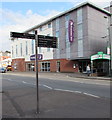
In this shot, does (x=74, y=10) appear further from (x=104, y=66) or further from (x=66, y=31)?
(x=104, y=66)

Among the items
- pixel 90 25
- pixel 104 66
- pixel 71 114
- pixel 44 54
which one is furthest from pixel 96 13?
pixel 71 114

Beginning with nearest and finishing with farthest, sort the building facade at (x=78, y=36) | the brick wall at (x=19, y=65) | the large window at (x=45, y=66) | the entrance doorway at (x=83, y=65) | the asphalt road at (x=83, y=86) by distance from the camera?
the asphalt road at (x=83, y=86) < the building facade at (x=78, y=36) < the entrance doorway at (x=83, y=65) < the large window at (x=45, y=66) < the brick wall at (x=19, y=65)

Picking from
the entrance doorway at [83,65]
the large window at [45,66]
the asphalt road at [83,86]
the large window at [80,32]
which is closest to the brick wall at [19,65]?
the large window at [45,66]

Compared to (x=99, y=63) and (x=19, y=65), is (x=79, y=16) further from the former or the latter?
(x=19, y=65)

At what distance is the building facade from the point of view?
90.3 ft

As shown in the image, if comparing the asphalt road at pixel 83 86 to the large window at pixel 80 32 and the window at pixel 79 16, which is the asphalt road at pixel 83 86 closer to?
the large window at pixel 80 32

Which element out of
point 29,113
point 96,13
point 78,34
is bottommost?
point 29,113

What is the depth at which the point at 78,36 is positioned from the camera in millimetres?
28719

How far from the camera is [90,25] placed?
1085 inches

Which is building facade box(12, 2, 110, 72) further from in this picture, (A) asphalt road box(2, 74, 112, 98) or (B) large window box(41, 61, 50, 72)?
(A) asphalt road box(2, 74, 112, 98)

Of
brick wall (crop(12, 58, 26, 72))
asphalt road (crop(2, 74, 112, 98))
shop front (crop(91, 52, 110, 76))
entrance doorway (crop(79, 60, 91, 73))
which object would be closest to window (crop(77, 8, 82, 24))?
entrance doorway (crop(79, 60, 91, 73))

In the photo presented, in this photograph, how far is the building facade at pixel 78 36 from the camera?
90.3ft

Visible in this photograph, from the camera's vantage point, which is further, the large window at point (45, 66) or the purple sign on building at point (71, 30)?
the large window at point (45, 66)

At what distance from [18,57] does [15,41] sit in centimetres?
557
